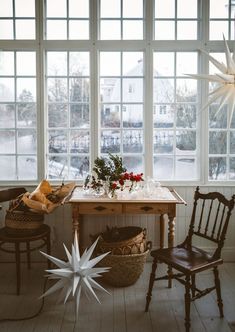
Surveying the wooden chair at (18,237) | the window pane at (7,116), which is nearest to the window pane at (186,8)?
the window pane at (7,116)

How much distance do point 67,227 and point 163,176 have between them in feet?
3.98

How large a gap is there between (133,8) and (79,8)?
590 mm

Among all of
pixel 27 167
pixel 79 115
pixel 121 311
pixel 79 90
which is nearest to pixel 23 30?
pixel 79 90

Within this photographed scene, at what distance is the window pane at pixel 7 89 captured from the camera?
435 centimetres

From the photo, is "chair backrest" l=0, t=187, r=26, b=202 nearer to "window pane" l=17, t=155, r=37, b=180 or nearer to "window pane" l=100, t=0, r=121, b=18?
"window pane" l=17, t=155, r=37, b=180

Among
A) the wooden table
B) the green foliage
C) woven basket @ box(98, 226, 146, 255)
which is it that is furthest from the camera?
the green foliage

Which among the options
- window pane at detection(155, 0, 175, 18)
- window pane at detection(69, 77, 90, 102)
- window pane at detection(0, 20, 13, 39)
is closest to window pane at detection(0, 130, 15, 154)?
window pane at detection(69, 77, 90, 102)

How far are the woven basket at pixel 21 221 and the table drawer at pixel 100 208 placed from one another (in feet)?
1.60

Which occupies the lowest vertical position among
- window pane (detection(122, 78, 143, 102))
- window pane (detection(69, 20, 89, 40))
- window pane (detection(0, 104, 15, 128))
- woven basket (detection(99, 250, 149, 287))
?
woven basket (detection(99, 250, 149, 287))

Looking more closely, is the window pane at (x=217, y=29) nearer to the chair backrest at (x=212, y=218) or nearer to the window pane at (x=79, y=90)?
the window pane at (x=79, y=90)

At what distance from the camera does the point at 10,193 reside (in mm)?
4098

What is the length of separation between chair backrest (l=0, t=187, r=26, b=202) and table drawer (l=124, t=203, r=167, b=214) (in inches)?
49.1

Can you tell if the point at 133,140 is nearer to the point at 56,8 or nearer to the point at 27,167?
the point at 27,167

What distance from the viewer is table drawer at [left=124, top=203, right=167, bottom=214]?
3582 millimetres
